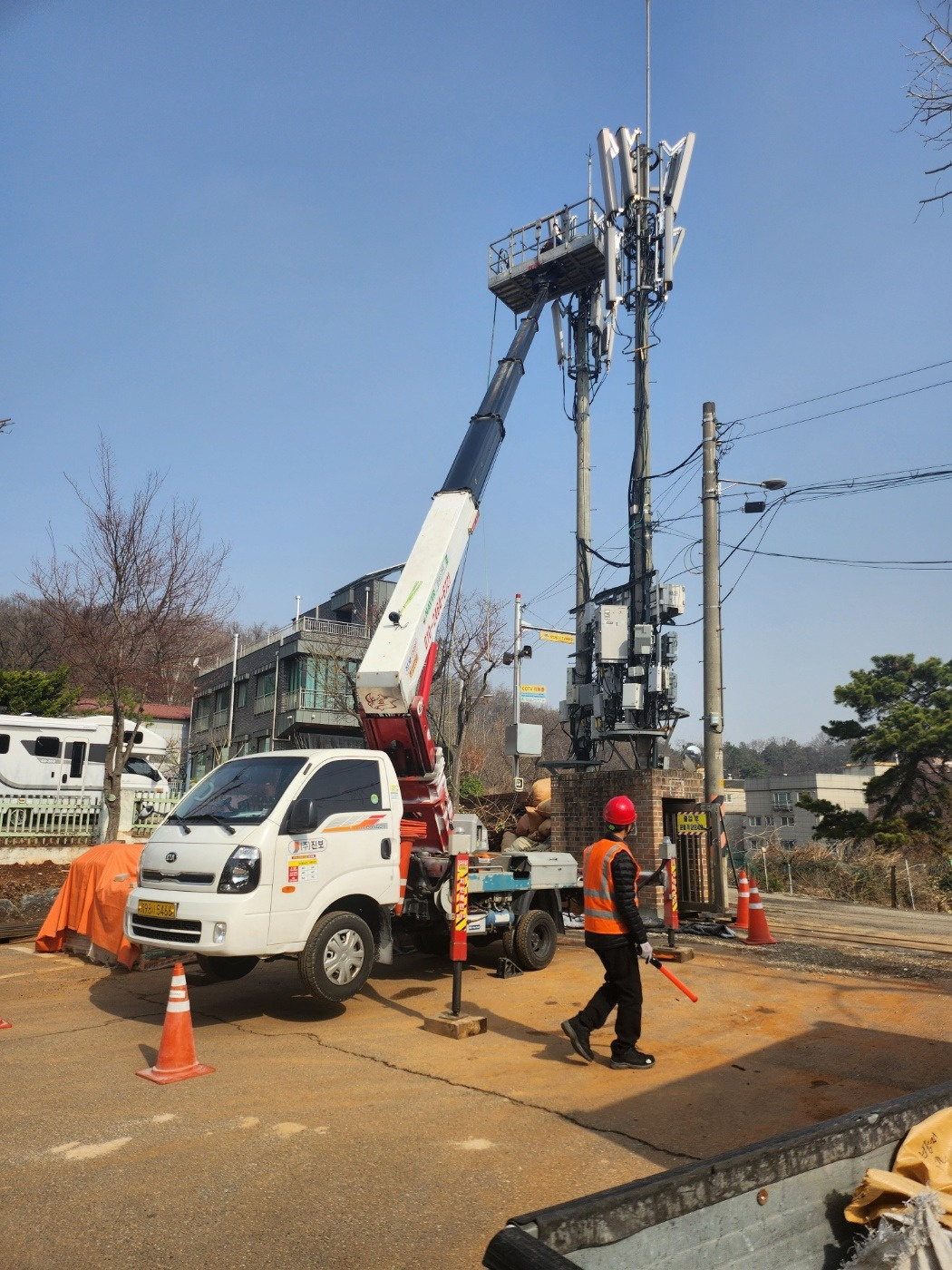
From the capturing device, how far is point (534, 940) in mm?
10211

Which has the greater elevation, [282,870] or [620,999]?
[282,870]

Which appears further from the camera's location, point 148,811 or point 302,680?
point 302,680

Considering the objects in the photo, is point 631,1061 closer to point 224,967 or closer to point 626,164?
point 224,967

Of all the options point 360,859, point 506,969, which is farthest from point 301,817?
point 506,969

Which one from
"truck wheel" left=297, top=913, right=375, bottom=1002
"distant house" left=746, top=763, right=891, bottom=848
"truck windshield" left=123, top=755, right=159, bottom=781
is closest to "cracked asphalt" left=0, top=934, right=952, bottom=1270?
"truck wheel" left=297, top=913, right=375, bottom=1002

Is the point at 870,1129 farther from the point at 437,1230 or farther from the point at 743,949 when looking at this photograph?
the point at 743,949

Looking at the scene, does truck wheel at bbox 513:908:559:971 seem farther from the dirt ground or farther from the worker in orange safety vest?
the dirt ground

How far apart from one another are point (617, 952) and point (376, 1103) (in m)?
2.06

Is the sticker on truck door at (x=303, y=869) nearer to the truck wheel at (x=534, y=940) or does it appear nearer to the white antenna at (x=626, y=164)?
the truck wheel at (x=534, y=940)

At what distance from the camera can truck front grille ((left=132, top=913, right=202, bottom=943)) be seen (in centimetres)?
744

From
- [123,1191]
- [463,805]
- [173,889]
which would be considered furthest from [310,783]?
[463,805]

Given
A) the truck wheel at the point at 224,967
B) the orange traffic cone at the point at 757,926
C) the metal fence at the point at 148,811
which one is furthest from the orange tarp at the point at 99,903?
the orange traffic cone at the point at 757,926

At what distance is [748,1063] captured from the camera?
672 cm

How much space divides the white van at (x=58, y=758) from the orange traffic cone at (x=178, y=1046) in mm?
15524
